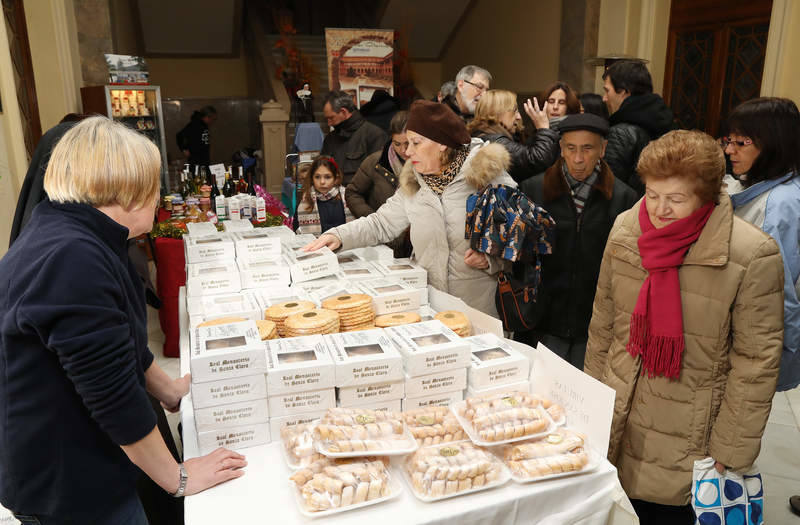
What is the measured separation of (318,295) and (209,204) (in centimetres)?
298

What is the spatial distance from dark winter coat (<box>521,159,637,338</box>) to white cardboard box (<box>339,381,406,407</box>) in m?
1.15

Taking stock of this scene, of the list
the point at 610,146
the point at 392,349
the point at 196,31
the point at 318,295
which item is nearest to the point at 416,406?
the point at 392,349

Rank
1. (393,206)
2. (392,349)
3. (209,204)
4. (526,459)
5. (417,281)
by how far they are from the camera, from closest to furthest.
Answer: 1. (526,459)
2. (392,349)
3. (417,281)
4. (393,206)
5. (209,204)

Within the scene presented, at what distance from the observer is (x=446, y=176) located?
248cm

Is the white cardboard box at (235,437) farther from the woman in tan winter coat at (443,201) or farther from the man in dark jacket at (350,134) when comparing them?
the man in dark jacket at (350,134)

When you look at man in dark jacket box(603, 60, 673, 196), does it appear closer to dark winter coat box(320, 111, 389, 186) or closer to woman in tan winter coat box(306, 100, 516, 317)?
woman in tan winter coat box(306, 100, 516, 317)

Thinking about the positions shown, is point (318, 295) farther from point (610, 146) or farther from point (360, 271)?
point (610, 146)

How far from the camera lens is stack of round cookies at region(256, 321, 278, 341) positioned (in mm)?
1757

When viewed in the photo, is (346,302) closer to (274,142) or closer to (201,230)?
(201,230)

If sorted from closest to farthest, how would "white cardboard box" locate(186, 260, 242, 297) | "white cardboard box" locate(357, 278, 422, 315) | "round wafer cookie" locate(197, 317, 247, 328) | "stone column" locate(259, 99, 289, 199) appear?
1. "round wafer cookie" locate(197, 317, 247, 328)
2. "white cardboard box" locate(357, 278, 422, 315)
3. "white cardboard box" locate(186, 260, 242, 297)
4. "stone column" locate(259, 99, 289, 199)

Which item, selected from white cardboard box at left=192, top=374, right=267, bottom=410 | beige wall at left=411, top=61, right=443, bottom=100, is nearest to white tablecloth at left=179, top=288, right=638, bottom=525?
white cardboard box at left=192, top=374, right=267, bottom=410

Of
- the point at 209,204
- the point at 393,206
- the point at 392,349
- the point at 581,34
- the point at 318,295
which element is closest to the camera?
the point at 392,349

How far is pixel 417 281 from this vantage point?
2285mm

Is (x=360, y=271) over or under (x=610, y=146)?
under
